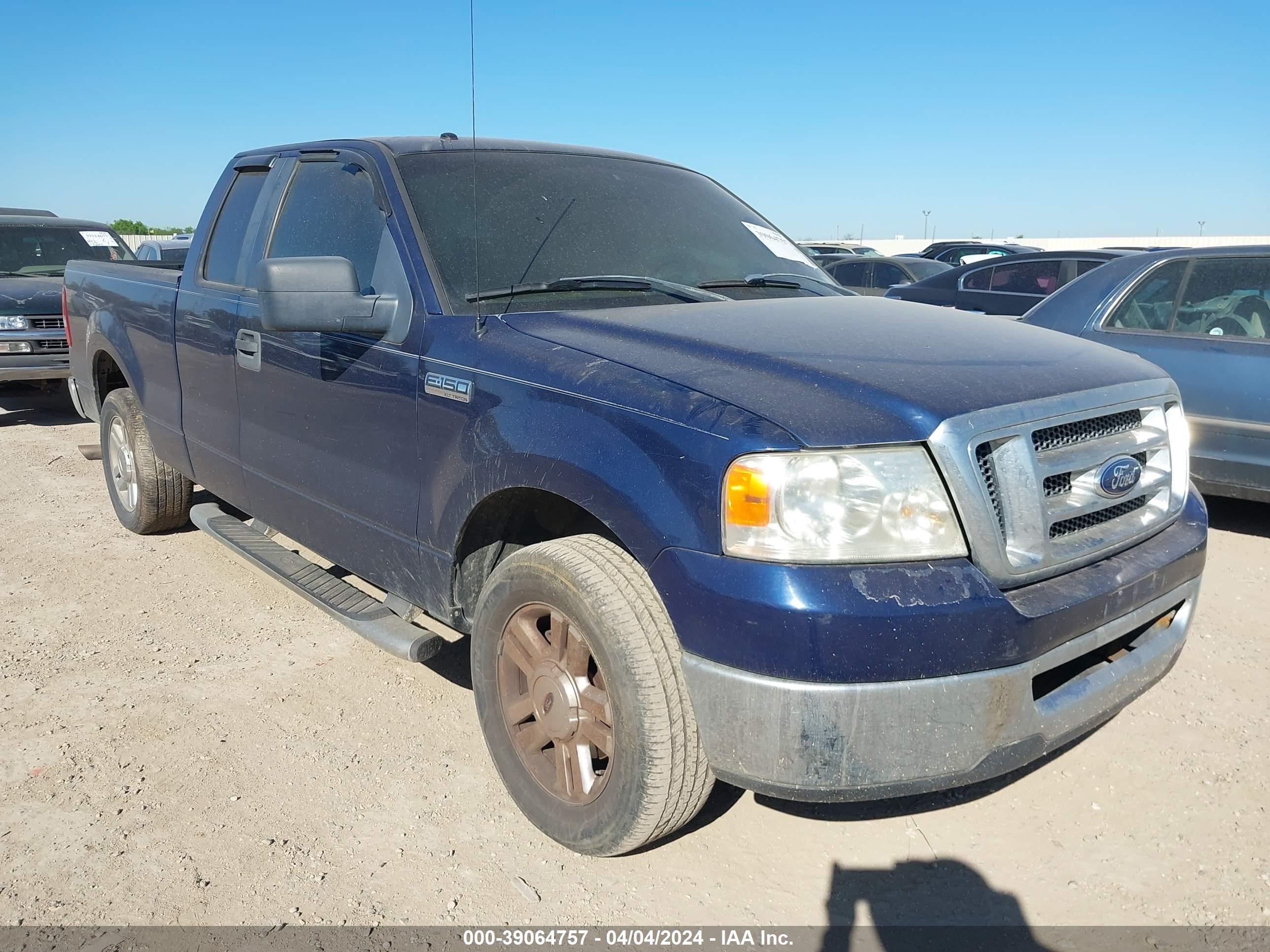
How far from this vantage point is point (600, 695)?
8.41 feet

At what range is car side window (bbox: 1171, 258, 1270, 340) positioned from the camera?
5.38 metres

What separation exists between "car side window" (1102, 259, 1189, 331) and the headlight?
168 inches

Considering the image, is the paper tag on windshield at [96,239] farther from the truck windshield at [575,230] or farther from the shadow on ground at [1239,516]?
the shadow on ground at [1239,516]

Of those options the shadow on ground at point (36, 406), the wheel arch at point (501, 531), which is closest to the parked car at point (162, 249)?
the shadow on ground at point (36, 406)

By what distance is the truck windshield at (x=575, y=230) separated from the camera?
317 centimetres

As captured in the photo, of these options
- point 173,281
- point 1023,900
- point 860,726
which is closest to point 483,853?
point 860,726

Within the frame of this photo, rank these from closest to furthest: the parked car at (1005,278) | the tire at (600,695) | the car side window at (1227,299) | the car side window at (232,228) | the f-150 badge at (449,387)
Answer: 1. the tire at (600,695)
2. the f-150 badge at (449,387)
3. the car side window at (232,228)
4. the car side window at (1227,299)
5. the parked car at (1005,278)

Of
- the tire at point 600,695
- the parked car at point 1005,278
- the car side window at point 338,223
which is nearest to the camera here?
the tire at point 600,695

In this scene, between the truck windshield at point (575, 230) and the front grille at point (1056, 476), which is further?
the truck windshield at point (575, 230)

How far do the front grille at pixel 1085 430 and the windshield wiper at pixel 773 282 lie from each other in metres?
1.30

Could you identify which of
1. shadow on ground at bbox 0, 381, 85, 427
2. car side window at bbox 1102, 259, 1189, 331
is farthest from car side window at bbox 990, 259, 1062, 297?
shadow on ground at bbox 0, 381, 85, 427

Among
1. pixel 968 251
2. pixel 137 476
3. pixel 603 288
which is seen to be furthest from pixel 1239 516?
pixel 968 251

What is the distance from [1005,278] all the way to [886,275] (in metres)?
5.93

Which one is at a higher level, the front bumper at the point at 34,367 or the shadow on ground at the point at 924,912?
the front bumper at the point at 34,367
